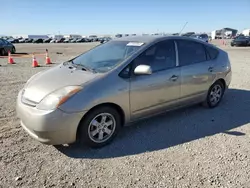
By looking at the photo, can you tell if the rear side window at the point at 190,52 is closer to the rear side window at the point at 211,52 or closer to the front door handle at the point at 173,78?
the rear side window at the point at 211,52

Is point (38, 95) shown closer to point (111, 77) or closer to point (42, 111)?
point (42, 111)

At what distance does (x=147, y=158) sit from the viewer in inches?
132

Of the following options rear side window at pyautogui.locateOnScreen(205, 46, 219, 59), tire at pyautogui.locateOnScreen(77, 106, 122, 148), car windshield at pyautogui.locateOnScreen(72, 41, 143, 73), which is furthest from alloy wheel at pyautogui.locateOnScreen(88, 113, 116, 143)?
rear side window at pyautogui.locateOnScreen(205, 46, 219, 59)

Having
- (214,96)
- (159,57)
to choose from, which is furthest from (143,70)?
(214,96)

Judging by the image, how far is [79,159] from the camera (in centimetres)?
334

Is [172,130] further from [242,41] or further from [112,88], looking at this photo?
[242,41]

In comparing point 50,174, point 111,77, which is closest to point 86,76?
point 111,77

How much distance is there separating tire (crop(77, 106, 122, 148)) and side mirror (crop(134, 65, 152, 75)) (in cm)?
71

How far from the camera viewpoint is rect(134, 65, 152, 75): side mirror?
3.71 m

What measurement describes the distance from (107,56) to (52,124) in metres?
1.65

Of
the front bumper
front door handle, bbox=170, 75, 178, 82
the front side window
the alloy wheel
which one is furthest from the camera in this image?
front door handle, bbox=170, 75, 178, 82

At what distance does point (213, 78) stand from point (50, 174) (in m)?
3.84

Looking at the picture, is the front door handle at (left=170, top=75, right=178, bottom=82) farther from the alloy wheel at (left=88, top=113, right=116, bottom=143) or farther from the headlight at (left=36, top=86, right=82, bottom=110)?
the headlight at (left=36, top=86, right=82, bottom=110)

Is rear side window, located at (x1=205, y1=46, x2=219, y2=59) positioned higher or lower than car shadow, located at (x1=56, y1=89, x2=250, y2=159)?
higher
